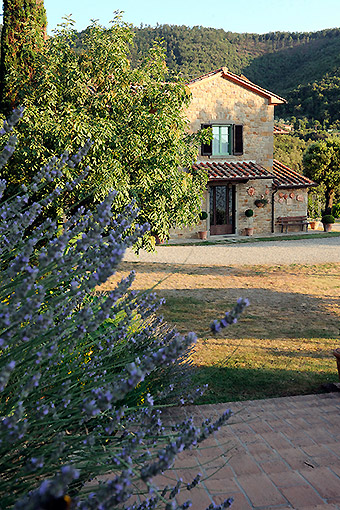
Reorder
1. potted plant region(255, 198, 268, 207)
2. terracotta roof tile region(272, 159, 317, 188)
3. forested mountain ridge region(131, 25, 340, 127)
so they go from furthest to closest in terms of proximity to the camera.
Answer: forested mountain ridge region(131, 25, 340, 127) < terracotta roof tile region(272, 159, 317, 188) < potted plant region(255, 198, 268, 207)

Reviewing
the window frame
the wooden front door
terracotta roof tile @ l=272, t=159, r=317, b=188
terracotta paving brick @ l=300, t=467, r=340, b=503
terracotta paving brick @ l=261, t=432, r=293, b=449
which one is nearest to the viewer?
terracotta paving brick @ l=300, t=467, r=340, b=503

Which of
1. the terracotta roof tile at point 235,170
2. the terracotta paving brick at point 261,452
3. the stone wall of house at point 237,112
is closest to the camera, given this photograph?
the terracotta paving brick at point 261,452

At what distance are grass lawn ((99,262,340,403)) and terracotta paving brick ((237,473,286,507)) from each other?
0.62m

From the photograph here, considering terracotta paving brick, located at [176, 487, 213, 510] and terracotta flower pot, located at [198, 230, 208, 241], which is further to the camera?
terracotta flower pot, located at [198, 230, 208, 241]

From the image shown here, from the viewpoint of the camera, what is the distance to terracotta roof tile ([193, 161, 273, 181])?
59.7 ft

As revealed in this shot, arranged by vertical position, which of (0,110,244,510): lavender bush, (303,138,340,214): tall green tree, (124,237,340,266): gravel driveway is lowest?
(124,237,340,266): gravel driveway

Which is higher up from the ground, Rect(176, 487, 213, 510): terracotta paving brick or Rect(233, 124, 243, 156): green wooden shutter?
Rect(233, 124, 243, 156): green wooden shutter

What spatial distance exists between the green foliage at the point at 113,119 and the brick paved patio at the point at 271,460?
13.8 ft

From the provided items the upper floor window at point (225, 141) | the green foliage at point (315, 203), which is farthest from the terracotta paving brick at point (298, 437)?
the green foliage at point (315, 203)

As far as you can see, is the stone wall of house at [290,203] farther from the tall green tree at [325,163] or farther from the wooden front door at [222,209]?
the tall green tree at [325,163]

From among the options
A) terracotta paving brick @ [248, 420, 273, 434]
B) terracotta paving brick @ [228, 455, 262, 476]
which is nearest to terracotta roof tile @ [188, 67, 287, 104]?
terracotta paving brick @ [248, 420, 273, 434]

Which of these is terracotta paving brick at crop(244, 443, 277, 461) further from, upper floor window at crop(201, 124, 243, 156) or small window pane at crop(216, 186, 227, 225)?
upper floor window at crop(201, 124, 243, 156)

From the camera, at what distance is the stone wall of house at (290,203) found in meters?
20.2

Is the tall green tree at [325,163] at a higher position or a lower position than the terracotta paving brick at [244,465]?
higher
